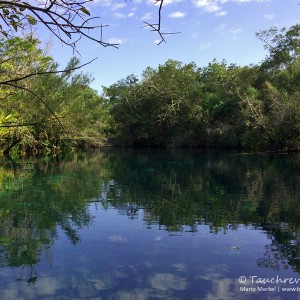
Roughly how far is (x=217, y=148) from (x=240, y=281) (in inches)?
1520

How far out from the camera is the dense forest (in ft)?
97.5

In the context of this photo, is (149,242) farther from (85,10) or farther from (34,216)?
(85,10)

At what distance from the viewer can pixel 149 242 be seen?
712cm

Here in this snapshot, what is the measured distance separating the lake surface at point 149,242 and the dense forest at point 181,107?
15.5 metres

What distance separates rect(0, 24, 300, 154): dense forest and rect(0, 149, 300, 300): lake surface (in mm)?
15457

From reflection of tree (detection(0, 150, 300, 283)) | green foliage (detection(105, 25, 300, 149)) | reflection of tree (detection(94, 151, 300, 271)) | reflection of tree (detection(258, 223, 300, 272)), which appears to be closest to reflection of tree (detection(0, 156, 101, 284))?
reflection of tree (detection(0, 150, 300, 283))

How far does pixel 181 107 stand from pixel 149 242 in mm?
40174

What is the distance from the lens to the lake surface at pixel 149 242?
508 centimetres

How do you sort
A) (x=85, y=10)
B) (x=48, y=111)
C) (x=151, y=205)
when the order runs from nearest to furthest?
(x=85, y=10) < (x=151, y=205) < (x=48, y=111)

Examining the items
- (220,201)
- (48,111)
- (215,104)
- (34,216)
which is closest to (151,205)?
(220,201)

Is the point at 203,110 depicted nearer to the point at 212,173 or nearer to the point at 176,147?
the point at 176,147

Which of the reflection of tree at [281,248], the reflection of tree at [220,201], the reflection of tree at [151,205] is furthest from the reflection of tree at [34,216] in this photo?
the reflection of tree at [281,248]

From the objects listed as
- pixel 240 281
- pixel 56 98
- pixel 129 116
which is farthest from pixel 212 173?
pixel 129 116

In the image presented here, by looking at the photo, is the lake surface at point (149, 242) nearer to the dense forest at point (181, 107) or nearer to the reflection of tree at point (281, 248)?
the reflection of tree at point (281, 248)
